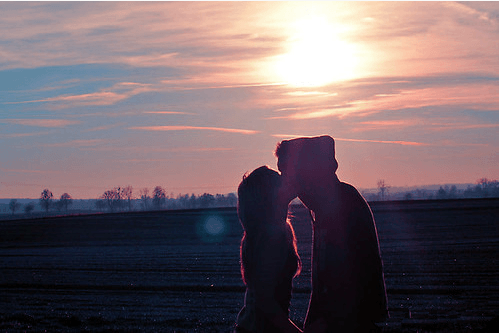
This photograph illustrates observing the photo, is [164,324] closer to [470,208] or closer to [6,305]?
[6,305]

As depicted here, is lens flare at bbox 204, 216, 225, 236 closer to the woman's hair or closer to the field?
the field

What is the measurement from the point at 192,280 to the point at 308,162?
16.4 metres

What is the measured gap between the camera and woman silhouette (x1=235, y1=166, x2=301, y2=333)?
3.65 m

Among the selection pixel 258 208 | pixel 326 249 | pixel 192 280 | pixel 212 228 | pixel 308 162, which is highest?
pixel 308 162

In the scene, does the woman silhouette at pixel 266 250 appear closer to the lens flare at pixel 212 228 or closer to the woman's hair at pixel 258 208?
the woman's hair at pixel 258 208

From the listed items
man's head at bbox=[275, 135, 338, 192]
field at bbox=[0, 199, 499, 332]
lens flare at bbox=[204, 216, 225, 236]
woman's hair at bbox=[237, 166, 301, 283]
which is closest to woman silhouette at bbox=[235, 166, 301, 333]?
woman's hair at bbox=[237, 166, 301, 283]

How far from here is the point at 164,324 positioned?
12.0m

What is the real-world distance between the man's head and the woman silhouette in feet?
0.64

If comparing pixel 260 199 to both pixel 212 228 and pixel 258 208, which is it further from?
pixel 212 228

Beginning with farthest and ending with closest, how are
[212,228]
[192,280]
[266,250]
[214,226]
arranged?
1. [214,226]
2. [212,228]
3. [192,280]
4. [266,250]

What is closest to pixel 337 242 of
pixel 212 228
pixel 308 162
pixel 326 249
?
pixel 326 249

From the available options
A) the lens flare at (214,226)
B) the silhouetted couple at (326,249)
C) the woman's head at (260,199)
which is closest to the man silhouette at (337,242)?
the silhouetted couple at (326,249)

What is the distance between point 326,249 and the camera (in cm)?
396

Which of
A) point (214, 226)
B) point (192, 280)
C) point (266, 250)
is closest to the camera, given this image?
point (266, 250)
